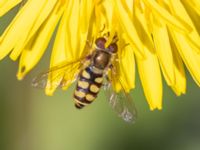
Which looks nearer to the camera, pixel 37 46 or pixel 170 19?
pixel 170 19

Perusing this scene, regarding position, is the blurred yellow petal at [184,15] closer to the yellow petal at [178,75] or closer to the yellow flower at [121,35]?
the yellow flower at [121,35]

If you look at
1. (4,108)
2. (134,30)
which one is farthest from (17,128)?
(134,30)

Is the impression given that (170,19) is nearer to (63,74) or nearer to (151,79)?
(151,79)

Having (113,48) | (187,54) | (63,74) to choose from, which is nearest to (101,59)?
(113,48)

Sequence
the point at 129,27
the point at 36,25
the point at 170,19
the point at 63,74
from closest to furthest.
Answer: the point at 170,19 < the point at 129,27 < the point at 63,74 < the point at 36,25

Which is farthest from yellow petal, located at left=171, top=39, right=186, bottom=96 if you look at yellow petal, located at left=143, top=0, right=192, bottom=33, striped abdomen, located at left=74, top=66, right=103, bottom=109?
striped abdomen, located at left=74, top=66, right=103, bottom=109

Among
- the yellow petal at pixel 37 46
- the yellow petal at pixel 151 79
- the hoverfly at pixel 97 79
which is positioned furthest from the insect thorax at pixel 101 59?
the yellow petal at pixel 37 46
